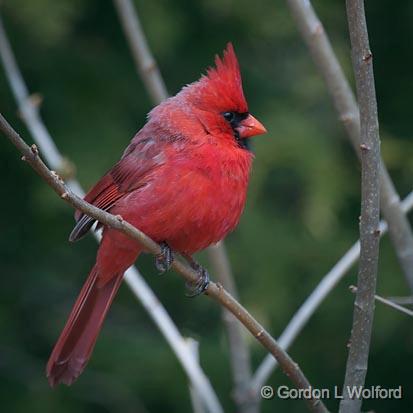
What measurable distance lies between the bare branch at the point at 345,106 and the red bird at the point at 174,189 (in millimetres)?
355

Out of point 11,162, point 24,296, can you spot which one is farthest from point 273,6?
point 24,296

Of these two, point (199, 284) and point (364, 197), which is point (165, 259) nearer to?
point (199, 284)

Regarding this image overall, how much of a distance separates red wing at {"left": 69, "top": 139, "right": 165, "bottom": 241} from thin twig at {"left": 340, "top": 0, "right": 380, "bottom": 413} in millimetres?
999

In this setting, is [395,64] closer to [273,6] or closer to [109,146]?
[273,6]

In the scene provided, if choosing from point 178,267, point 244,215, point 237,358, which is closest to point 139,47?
point 178,267

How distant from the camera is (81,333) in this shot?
302 cm

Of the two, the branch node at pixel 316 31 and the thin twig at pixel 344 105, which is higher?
the branch node at pixel 316 31

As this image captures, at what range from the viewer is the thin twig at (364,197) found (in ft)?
6.52

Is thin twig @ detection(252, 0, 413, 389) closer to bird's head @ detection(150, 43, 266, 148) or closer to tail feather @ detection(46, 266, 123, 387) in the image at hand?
bird's head @ detection(150, 43, 266, 148)

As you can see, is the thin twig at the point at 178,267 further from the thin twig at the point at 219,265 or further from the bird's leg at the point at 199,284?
the thin twig at the point at 219,265

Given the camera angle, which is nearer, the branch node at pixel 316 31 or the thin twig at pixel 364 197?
the thin twig at pixel 364 197

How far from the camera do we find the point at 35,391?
4719mm

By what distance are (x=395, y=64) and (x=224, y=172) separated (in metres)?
2.45

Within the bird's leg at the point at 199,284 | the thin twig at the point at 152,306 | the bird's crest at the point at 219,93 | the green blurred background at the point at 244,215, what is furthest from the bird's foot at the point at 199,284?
the green blurred background at the point at 244,215
